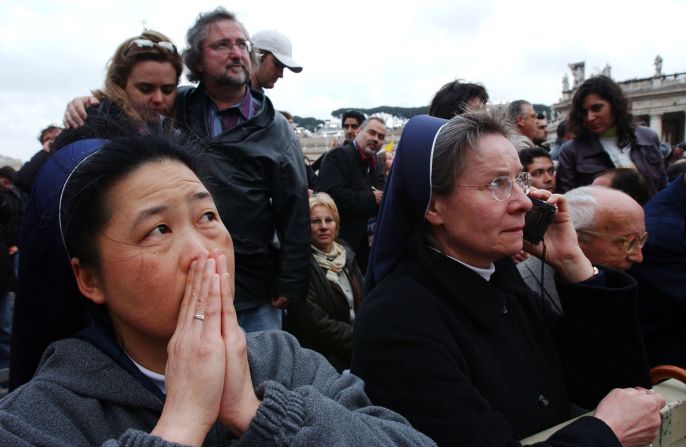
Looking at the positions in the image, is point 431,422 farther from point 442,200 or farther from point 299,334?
point 299,334

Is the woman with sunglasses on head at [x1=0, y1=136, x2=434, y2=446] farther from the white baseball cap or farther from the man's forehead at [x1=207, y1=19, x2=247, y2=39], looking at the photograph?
the white baseball cap

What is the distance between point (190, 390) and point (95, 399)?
290 mm

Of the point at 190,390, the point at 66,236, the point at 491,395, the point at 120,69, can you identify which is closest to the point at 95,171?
the point at 66,236

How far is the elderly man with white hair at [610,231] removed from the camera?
303 centimetres

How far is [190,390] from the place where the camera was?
121 cm

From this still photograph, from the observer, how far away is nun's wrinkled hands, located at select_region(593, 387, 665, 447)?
1949 millimetres

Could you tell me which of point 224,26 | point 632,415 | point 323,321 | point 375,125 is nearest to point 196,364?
point 632,415

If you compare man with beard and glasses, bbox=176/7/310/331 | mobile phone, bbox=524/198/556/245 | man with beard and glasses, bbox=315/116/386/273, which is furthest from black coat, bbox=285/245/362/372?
mobile phone, bbox=524/198/556/245

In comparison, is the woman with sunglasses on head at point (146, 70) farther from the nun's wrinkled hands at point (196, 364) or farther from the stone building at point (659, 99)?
the stone building at point (659, 99)

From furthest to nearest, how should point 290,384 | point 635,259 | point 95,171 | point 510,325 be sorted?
point 635,259
point 510,325
point 290,384
point 95,171

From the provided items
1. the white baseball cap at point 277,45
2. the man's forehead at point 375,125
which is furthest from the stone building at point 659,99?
the white baseball cap at point 277,45

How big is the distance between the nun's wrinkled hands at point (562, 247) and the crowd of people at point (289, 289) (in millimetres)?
10

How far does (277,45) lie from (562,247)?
3.15m

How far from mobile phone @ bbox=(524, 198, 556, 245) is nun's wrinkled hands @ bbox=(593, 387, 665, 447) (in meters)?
0.73
